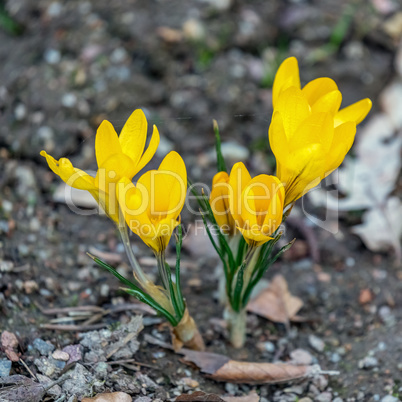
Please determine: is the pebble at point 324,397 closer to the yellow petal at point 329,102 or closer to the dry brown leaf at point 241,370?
the dry brown leaf at point 241,370

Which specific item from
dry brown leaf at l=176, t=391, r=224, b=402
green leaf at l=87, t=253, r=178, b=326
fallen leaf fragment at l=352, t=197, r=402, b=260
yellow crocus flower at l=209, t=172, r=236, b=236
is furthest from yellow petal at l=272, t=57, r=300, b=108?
fallen leaf fragment at l=352, t=197, r=402, b=260

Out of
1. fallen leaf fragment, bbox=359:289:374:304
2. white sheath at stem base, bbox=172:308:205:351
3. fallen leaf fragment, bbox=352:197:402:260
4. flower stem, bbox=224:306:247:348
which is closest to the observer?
white sheath at stem base, bbox=172:308:205:351

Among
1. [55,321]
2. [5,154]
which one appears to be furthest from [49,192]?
[55,321]

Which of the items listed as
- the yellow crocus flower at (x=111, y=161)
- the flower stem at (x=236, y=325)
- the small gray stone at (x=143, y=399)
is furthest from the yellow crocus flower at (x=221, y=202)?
the small gray stone at (x=143, y=399)

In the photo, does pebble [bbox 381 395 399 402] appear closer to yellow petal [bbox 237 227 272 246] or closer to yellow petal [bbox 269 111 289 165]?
yellow petal [bbox 237 227 272 246]

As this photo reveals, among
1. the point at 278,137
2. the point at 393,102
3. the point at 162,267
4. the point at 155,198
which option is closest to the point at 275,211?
the point at 278,137
